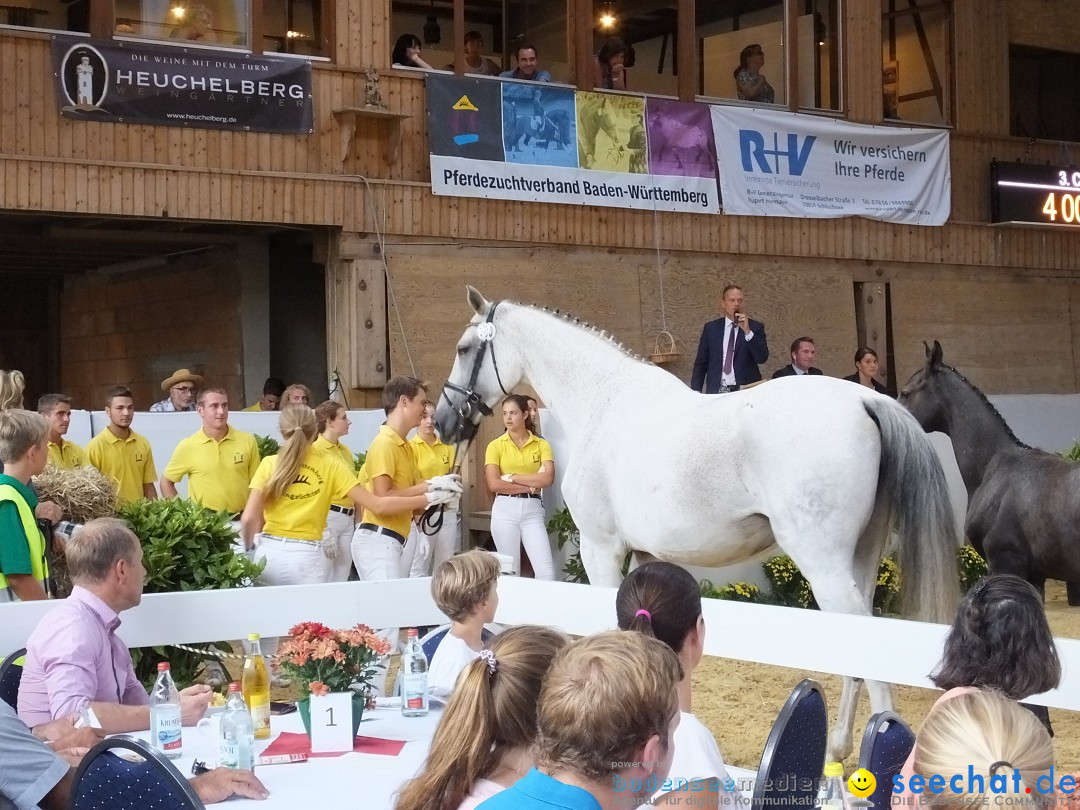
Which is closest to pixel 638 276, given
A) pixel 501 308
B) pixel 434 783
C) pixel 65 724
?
pixel 501 308

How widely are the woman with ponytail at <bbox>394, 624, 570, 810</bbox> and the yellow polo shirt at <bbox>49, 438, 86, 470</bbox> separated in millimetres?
6077

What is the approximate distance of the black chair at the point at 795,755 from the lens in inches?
120

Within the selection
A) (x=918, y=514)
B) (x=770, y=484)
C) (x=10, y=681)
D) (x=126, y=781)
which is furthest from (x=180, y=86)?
(x=126, y=781)

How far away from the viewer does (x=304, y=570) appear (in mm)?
7230

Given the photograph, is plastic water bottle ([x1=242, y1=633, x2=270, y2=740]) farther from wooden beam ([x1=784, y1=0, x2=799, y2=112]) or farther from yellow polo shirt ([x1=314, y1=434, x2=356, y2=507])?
wooden beam ([x1=784, y1=0, x2=799, y2=112])

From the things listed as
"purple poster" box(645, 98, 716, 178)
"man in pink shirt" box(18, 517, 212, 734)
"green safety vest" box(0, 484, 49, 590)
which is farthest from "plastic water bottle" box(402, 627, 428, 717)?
"purple poster" box(645, 98, 716, 178)

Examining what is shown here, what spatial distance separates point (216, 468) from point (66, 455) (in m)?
0.92

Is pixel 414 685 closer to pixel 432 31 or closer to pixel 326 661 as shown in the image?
pixel 326 661

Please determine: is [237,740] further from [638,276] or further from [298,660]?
[638,276]

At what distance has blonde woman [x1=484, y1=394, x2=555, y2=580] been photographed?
951cm

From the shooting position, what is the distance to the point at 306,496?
719cm

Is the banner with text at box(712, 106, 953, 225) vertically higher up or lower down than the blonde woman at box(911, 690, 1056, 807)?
higher up

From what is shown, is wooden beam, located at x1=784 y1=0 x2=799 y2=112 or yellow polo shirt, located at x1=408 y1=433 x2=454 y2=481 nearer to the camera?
yellow polo shirt, located at x1=408 y1=433 x2=454 y2=481

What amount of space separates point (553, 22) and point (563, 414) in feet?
29.7
